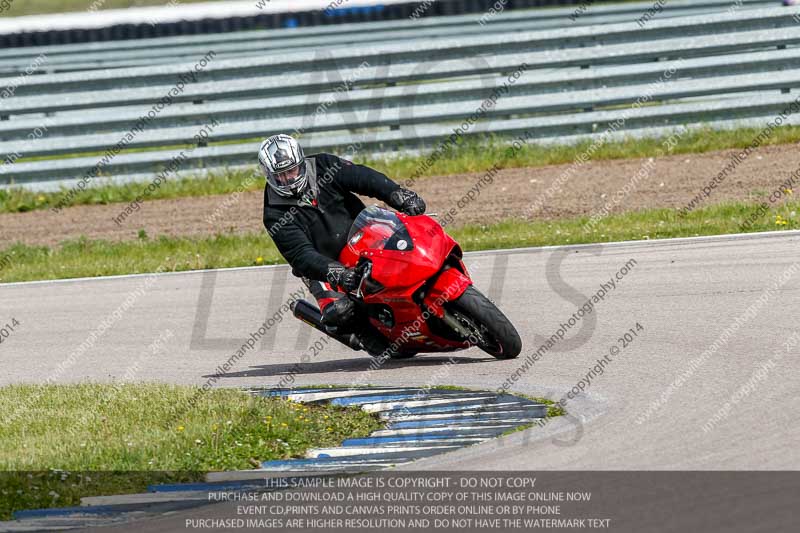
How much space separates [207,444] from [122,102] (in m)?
11.5

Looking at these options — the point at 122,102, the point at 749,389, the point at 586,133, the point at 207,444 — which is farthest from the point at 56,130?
the point at 749,389

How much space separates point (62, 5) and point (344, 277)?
3386 cm

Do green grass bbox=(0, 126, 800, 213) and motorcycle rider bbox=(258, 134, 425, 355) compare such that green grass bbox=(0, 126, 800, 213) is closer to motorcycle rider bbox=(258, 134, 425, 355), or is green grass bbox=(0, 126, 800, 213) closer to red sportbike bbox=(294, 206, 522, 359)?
motorcycle rider bbox=(258, 134, 425, 355)

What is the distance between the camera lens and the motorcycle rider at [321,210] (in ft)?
27.4

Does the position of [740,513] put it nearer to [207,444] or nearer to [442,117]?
[207,444]

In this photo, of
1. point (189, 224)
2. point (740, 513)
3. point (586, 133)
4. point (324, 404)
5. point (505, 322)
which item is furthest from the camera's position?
point (586, 133)

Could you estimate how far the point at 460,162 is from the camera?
663 inches

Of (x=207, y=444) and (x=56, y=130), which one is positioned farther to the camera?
(x=56, y=130)

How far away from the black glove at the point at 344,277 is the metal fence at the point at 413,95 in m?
8.65

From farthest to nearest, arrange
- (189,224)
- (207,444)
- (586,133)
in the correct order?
(586,133)
(189,224)
(207,444)

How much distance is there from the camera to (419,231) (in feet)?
26.5

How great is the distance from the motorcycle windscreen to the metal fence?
8.46m

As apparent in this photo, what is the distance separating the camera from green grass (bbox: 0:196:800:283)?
1244cm

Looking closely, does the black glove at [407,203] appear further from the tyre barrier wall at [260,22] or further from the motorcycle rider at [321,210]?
the tyre barrier wall at [260,22]
